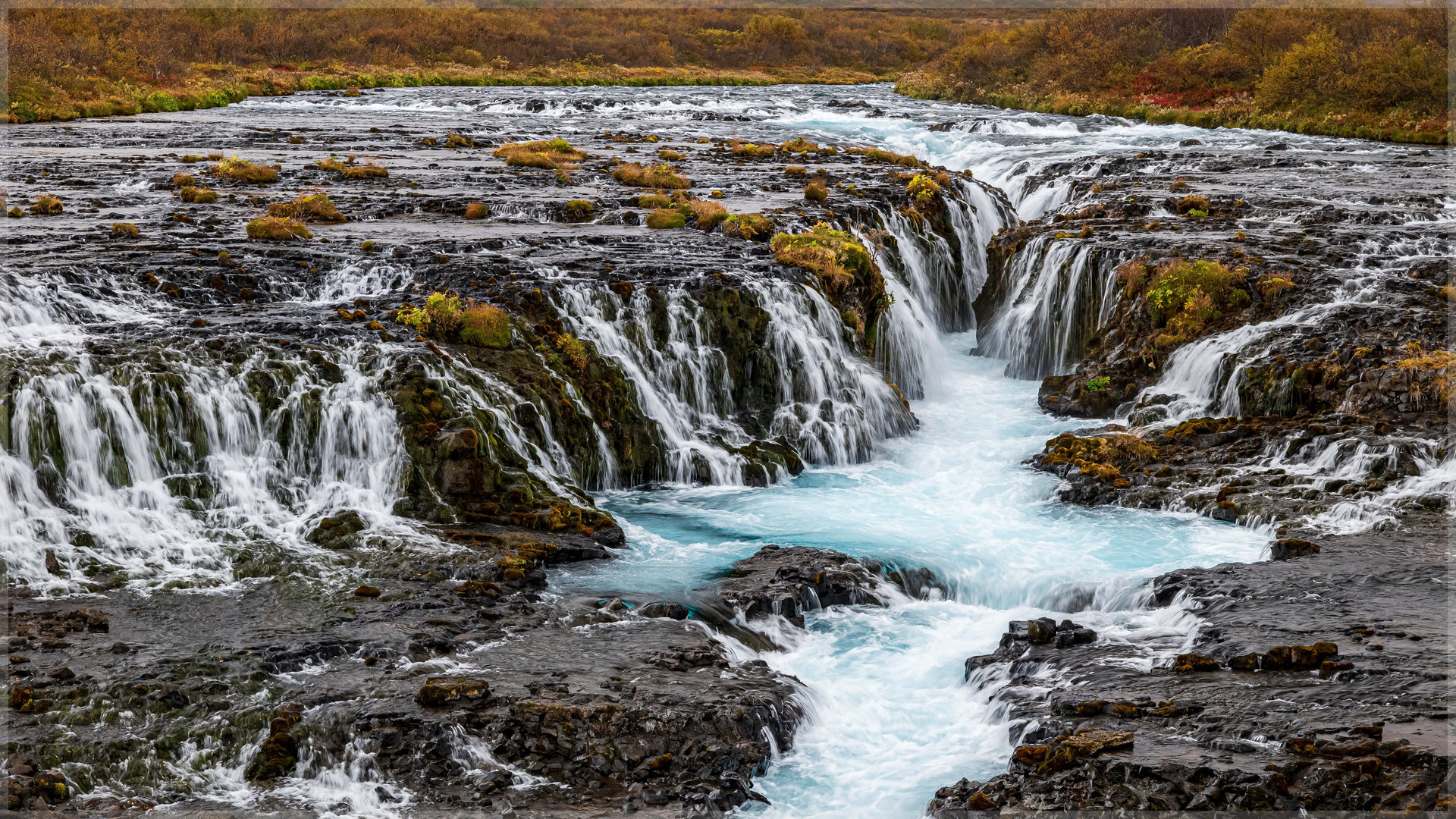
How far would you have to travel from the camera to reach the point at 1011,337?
1134 inches

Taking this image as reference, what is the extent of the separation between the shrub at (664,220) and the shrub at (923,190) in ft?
25.4

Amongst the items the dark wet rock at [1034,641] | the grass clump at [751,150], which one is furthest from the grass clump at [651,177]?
the dark wet rock at [1034,641]

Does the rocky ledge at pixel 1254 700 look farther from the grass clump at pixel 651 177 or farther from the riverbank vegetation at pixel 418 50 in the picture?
the riverbank vegetation at pixel 418 50

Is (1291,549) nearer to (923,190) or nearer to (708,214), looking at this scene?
(708,214)

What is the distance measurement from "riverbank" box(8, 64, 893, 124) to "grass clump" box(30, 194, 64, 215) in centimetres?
2505

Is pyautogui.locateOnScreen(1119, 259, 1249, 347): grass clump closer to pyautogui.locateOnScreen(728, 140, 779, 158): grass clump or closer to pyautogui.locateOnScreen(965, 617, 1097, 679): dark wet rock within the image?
pyautogui.locateOnScreen(965, 617, 1097, 679): dark wet rock

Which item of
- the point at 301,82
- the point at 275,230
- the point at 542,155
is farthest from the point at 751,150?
the point at 301,82

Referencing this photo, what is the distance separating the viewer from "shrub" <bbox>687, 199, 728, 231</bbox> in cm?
2923

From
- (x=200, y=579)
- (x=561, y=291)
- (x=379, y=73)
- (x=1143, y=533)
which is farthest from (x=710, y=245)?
(x=379, y=73)

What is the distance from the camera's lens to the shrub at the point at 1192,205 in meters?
31.5

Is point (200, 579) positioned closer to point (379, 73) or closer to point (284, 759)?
point (284, 759)

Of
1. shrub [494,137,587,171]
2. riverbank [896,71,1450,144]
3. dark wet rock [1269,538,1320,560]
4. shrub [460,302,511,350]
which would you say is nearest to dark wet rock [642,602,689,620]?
shrub [460,302,511,350]

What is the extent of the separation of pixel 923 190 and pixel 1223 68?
37174 mm

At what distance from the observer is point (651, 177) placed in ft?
118
